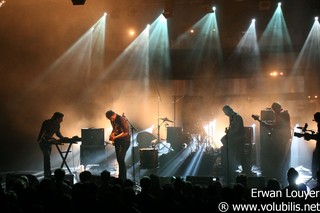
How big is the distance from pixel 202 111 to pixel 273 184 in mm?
10301

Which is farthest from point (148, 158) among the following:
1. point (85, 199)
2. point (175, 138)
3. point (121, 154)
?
point (85, 199)

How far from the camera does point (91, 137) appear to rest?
1164cm

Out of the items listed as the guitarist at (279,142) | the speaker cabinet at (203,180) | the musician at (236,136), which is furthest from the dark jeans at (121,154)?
the guitarist at (279,142)

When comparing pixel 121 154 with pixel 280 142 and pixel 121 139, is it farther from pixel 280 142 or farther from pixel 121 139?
pixel 280 142

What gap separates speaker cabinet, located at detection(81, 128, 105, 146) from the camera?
1161 cm

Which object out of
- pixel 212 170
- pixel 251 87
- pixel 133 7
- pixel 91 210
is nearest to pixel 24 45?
pixel 133 7

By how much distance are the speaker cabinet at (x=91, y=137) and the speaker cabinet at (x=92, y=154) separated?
13 centimetres

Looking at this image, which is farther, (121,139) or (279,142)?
(279,142)

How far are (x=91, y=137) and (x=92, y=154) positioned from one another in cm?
55

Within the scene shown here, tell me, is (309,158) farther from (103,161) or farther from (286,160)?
(103,161)

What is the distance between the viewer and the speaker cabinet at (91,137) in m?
11.6

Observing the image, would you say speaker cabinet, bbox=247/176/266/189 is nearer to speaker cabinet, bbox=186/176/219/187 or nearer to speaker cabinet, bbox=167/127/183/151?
speaker cabinet, bbox=186/176/219/187

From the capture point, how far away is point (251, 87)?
55.3 ft

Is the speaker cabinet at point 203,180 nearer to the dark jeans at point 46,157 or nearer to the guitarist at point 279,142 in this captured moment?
the guitarist at point 279,142
